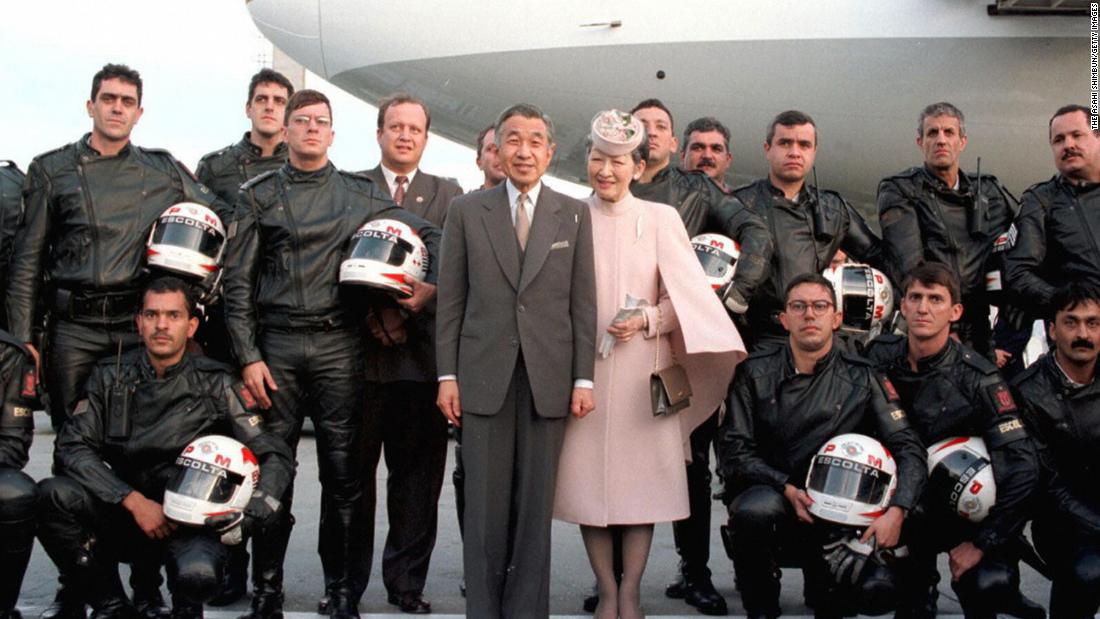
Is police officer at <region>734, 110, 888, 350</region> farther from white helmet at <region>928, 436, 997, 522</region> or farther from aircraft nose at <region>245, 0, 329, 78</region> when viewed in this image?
aircraft nose at <region>245, 0, 329, 78</region>

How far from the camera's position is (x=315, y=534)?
588 centimetres

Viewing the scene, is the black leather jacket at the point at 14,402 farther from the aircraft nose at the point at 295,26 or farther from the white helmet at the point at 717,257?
the aircraft nose at the point at 295,26

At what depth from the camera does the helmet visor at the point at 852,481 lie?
12.9 feet

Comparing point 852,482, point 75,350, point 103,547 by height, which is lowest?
point 103,547

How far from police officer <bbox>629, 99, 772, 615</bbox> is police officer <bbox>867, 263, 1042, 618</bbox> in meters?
0.59

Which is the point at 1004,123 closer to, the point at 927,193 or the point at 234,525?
the point at 927,193

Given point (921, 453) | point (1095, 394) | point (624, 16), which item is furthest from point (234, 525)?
point (624, 16)

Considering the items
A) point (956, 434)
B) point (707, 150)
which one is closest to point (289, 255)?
point (707, 150)

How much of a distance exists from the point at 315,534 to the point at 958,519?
3.14m

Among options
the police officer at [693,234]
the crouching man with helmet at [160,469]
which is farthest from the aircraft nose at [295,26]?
the crouching man with helmet at [160,469]

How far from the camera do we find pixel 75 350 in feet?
14.5

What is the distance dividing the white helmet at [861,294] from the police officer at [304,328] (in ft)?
5.55

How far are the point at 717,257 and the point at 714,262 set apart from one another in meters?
0.02

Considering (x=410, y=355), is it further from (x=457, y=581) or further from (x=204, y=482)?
(x=457, y=581)
